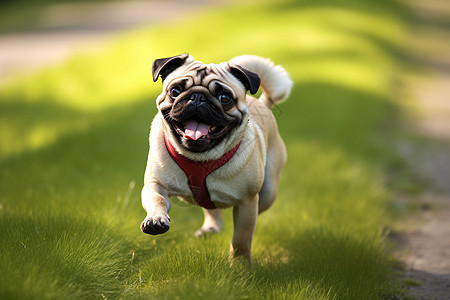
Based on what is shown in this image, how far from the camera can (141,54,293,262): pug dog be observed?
13.2 feet

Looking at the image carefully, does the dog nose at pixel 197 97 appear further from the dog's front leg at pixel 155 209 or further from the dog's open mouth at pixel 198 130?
the dog's front leg at pixel 155 209

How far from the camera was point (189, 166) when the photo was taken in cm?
433

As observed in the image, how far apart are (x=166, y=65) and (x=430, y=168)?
5.52m

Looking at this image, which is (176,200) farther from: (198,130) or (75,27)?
(75,27)

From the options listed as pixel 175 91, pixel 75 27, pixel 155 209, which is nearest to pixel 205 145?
pixel 175 91

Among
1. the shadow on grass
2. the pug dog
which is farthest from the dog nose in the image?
the shadow on grass

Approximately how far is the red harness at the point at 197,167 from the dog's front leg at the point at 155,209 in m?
0.23

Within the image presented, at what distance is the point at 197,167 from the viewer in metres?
4.32

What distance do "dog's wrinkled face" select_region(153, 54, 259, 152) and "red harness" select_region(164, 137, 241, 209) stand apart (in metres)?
0.16

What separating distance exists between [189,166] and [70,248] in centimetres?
99

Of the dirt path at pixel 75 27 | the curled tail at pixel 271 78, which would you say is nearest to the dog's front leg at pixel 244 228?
the curled tail at pixel 271 78

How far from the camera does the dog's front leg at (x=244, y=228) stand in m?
4.48

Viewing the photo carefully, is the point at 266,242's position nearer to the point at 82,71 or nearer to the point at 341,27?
the point at 82,71

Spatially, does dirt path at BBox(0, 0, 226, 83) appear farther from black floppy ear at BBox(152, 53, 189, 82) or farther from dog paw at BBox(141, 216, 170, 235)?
dog paw at BBox(141, 216, 170, 235)
